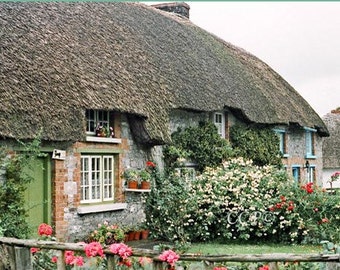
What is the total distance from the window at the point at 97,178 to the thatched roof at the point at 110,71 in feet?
4.00

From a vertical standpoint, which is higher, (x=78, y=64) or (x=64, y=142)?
(x=78, y=64)

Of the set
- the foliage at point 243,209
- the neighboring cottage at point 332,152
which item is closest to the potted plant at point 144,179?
the foliage at point 243,209

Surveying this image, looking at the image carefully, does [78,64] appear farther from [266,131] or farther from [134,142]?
[266,131]

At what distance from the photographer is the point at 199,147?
60.6 ft

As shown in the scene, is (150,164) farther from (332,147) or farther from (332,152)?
(332,147)

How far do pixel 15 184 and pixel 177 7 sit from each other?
17.1m

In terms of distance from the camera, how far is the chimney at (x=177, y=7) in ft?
90.3

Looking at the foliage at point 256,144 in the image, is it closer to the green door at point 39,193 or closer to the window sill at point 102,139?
the window sill at point 102,139

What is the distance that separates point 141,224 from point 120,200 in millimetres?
875

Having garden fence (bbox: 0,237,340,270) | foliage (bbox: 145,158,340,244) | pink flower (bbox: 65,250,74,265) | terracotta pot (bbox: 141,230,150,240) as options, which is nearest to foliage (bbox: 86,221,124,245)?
terracotta pot (bbox: 141,230,150,240)

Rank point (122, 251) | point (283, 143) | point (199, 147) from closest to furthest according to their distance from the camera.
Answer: point (122, 251) → point (199, 147) → point (283, 143)

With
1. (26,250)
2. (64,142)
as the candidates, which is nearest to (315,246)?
(64,142)

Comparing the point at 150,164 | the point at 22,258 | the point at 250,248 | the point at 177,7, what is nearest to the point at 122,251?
the point at 22,258

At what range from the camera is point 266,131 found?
23.0m
